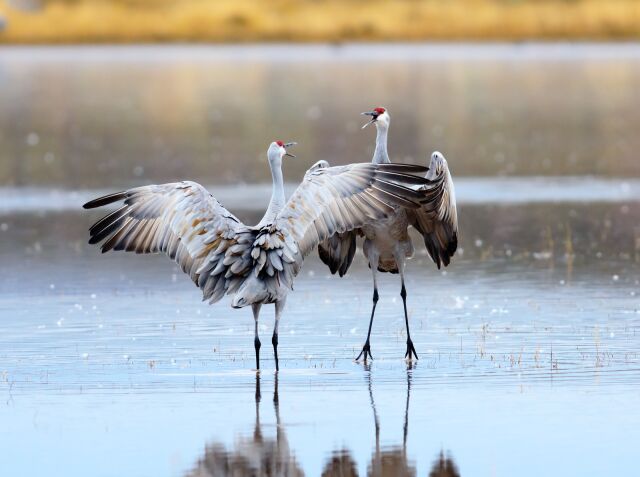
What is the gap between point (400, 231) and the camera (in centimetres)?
1203

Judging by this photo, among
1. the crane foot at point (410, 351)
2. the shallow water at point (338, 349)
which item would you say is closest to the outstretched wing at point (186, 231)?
the shallow water at point (338, 349)

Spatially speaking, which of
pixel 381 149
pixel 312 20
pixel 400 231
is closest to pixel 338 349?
pixel 400 231

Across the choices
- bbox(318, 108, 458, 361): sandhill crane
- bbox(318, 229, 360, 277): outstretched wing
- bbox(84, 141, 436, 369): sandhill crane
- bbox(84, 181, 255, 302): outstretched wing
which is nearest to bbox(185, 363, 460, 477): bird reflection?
bbox(84, 141, 436, 369): sandhill crane

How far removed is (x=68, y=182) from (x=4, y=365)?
45.8ft

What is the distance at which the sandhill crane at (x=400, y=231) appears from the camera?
11594 mm

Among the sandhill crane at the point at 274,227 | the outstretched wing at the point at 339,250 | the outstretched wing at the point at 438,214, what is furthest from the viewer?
the outstretched wing at the point at 339,250

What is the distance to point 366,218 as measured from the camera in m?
11.2

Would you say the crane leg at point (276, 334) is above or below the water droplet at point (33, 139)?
below

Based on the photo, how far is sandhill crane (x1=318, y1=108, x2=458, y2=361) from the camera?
38.0 ft

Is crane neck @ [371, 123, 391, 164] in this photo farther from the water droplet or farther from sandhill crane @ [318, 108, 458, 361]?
the water droplet

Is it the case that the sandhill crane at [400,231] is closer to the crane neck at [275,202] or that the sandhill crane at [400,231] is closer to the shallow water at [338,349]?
the shallow water at [338,349]

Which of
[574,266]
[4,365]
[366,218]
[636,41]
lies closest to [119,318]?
[4,365]

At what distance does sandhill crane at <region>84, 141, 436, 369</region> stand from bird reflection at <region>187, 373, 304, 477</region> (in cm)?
196

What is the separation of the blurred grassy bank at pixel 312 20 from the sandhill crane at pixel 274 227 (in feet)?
191
